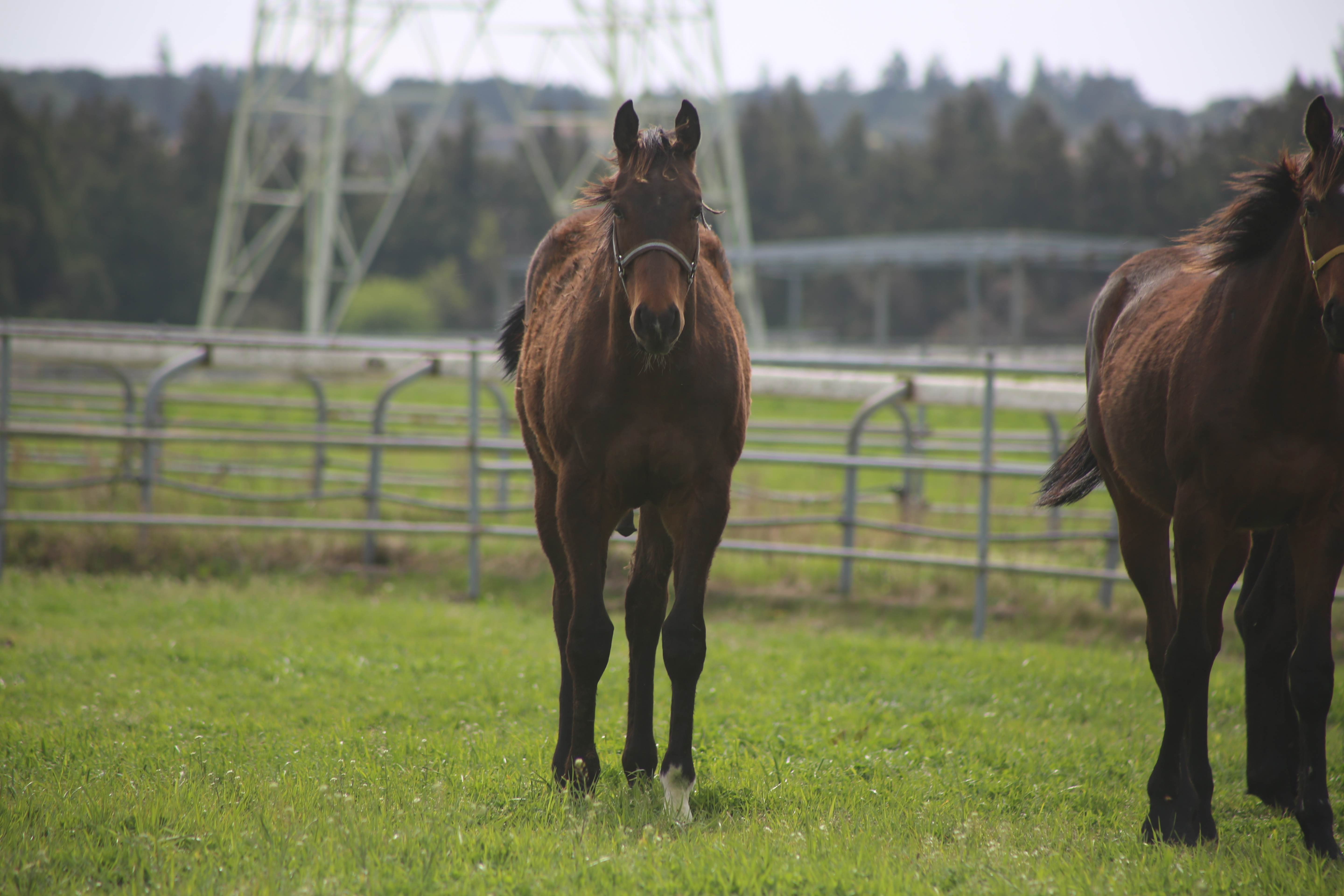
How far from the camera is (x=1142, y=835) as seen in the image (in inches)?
142

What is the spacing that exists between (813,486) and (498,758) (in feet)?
34.8

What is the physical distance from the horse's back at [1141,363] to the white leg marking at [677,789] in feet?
6.83

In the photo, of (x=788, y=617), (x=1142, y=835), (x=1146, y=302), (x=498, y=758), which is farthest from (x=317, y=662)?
(x=1146, y=302)

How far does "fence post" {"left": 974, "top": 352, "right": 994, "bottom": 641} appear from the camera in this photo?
7289 mm

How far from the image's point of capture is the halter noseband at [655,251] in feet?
11.2

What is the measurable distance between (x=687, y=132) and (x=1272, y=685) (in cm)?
314

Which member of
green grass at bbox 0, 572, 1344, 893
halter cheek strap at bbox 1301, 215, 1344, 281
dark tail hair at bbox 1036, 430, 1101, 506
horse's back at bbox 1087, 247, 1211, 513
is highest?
halter cheek strap at bbox 1301, 215, 1344, 281

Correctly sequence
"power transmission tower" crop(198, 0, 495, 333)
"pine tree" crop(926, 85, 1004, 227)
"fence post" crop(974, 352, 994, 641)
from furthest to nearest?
"pine tree" crop(926, 85, 1004, 227) → "power transmission tower" crop(198, 0, 495, 333) → "fence post" crop(974, 352, 994, 641)

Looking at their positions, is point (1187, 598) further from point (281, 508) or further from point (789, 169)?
point (789, 169)

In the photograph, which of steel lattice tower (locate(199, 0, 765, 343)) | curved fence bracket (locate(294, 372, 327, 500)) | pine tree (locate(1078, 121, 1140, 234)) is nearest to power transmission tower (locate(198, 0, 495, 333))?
steel lattice tower (locate(199, 0, 765, 343))

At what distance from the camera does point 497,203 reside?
53281mm

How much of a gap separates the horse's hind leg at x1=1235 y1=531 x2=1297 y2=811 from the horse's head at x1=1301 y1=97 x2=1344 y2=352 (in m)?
1.21

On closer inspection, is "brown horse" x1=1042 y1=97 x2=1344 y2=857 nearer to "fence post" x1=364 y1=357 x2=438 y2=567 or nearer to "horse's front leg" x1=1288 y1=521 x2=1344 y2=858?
"horse's front leg" x1=1288 y1=521 x2=1344 y2=858

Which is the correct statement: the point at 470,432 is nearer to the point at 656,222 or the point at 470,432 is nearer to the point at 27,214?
the point at 656,222
